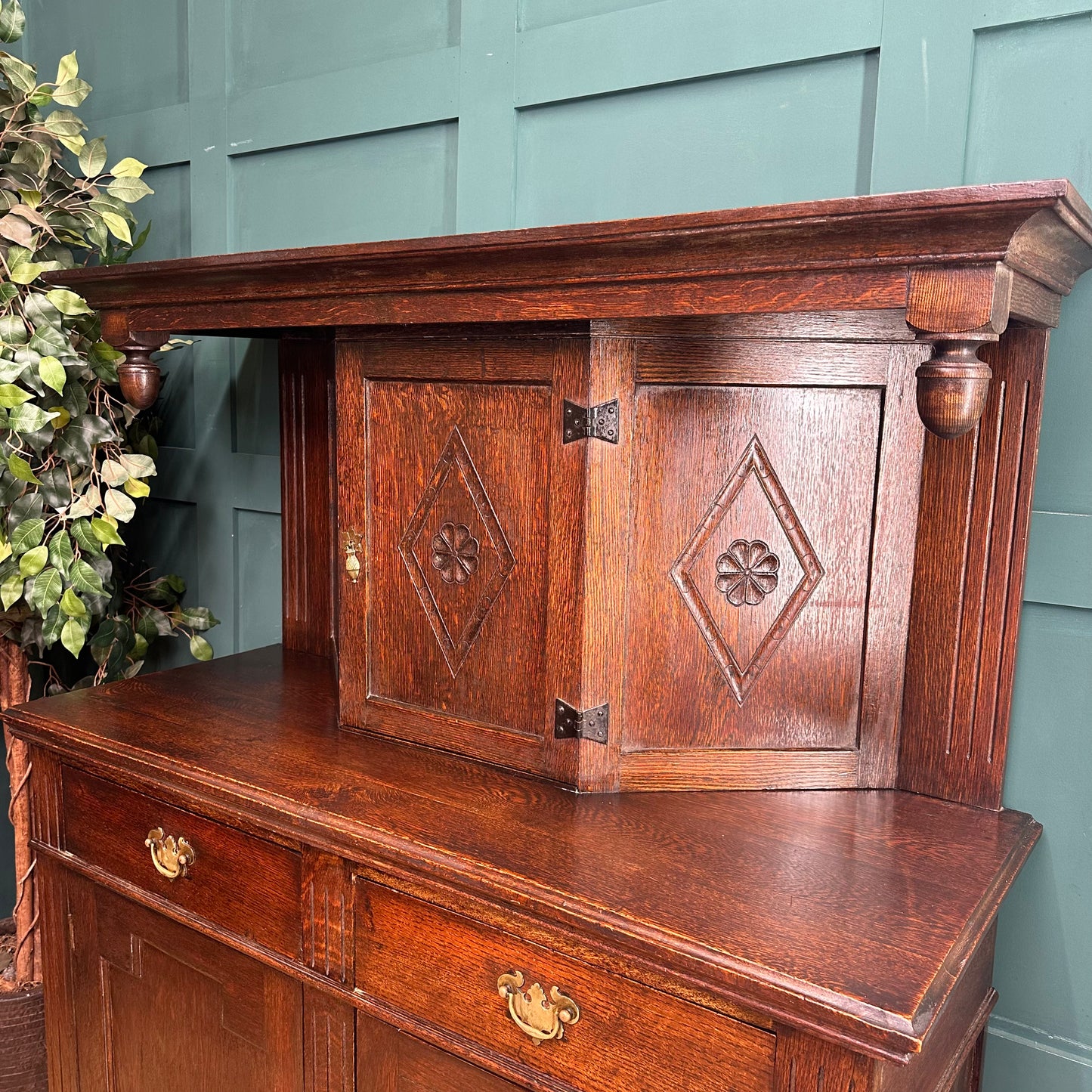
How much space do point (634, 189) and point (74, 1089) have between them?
1740 millimetres

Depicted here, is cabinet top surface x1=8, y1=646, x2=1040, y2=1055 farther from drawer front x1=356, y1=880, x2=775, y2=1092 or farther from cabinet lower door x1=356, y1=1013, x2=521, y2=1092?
cabinet lower door x1=356, y1=1013, x2=521, y2=1092

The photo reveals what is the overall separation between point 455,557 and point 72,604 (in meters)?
0.80

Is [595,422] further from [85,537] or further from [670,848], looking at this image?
[85,537]

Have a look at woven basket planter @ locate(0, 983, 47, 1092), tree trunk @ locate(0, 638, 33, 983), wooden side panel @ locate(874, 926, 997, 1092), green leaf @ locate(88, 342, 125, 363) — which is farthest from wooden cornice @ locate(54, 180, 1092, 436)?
woven basket planter @ locate(0, 983, 47, 1092)

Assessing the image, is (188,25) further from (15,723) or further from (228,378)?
(15,723)

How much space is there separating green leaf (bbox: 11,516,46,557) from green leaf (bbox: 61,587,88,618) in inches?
4.0

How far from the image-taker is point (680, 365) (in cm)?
124

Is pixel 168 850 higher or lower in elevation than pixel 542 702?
lower

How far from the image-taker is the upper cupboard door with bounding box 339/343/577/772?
4.28 ft

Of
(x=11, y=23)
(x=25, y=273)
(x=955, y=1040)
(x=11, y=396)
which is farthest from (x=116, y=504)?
(x=955, y=1040)

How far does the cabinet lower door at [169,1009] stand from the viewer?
1.34 metres

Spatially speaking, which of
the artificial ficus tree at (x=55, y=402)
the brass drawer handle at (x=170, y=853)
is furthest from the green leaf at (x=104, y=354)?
the brass drawer handle at (x=170, y=853)

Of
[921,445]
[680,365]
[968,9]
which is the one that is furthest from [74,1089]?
[968,9]

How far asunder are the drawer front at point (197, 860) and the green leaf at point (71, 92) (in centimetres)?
123
